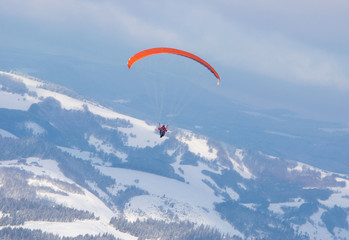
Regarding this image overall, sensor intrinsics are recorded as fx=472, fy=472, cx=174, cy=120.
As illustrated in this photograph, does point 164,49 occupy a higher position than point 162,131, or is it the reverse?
point 164,49

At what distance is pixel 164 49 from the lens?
149500 mm

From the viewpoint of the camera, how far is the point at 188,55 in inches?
5935

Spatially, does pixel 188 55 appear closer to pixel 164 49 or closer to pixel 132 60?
pixel 164 49

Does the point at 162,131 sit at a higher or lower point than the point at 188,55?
lower

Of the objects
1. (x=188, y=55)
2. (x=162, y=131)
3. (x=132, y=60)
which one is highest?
(x=188, y=55)

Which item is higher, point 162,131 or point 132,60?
point 132,60

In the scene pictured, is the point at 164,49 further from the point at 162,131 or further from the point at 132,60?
the point at 162,131

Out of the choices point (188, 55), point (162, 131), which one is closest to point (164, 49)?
point (188, 55)

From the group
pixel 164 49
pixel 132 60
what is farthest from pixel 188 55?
pixel 132 60

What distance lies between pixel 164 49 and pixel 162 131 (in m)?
26.3

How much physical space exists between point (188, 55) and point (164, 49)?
7.93m

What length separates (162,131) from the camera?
144375 mm

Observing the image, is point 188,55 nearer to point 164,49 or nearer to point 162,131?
point 164,49
